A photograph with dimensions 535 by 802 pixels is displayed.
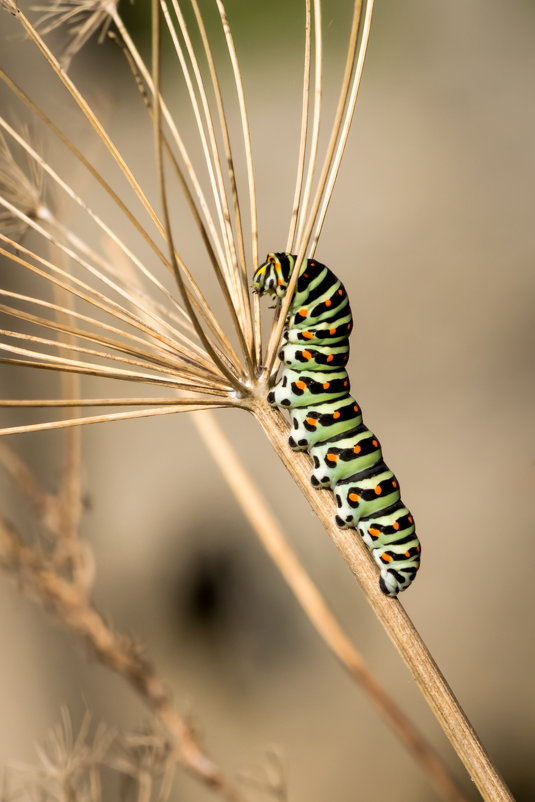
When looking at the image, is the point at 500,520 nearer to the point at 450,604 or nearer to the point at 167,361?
the point at 450,604

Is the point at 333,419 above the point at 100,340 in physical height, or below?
below

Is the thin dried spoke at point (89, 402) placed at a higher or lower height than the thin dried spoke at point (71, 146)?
lower

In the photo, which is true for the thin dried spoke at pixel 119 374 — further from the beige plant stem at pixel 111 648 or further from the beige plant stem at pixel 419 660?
the beige plant stem at pixel 111 648

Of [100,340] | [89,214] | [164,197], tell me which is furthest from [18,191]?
[164,197]

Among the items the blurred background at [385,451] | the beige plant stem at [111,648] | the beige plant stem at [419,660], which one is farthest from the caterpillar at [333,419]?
the blurred background at [385,451]

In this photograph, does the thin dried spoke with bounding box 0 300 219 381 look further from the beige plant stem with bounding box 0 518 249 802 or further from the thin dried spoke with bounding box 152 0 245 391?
the beige plant stem with bounding box 0 518 249 802

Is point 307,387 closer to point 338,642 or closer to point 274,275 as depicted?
point 274,275

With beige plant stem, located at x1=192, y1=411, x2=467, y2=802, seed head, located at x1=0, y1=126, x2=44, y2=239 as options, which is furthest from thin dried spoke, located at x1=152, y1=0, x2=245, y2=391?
seed head, located at x1=0, y1=126, x2=44, y2=239

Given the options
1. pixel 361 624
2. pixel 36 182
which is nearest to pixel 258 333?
pixel 36 182
